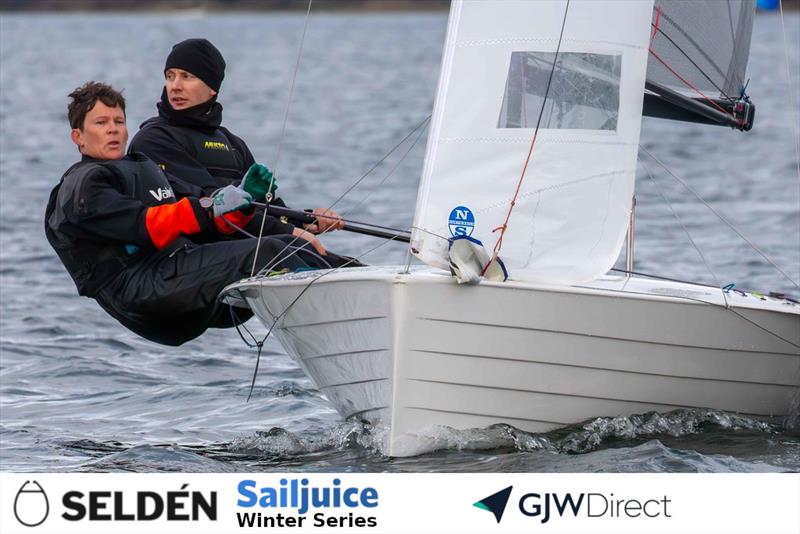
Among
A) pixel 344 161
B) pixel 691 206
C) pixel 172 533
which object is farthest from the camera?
pixel 344 161

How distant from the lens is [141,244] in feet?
21.2

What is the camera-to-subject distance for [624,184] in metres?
6.18

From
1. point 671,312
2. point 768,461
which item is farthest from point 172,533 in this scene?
point 768,461

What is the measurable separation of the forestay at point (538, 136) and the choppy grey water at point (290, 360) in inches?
33.1

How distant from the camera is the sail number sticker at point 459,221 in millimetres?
5961

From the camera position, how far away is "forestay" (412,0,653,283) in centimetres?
598

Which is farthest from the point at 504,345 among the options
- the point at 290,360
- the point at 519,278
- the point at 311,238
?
the point at 290,360

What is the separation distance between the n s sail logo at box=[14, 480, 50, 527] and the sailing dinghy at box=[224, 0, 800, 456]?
62.3 inches

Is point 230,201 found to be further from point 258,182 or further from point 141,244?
point 141,244

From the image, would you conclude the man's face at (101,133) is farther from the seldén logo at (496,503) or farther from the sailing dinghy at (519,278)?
the seldén logo at (496,503)

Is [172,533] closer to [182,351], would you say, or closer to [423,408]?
[423,408]

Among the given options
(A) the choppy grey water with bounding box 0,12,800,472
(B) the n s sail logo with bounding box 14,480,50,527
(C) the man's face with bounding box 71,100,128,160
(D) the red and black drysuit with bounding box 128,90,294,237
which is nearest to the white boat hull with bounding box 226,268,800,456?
(A) the choppy grey water with bounding box 0,12,800,472

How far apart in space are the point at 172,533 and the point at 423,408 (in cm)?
145

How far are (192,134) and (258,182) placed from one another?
2.86 feet
